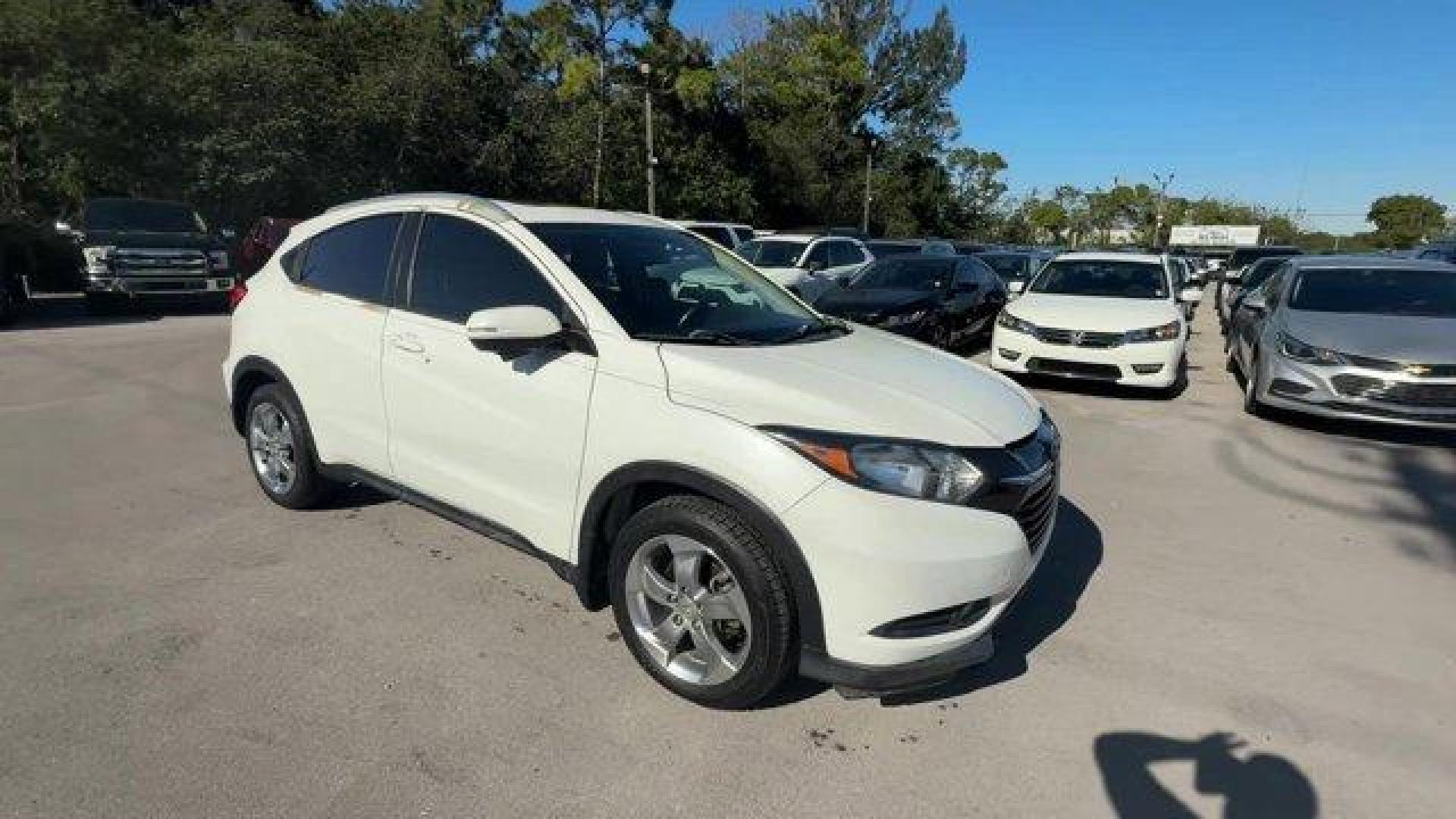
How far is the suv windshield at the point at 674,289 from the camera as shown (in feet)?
10.6

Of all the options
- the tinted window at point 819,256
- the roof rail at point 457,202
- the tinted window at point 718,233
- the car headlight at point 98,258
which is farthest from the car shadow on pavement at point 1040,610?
the car headlight at point 98,258

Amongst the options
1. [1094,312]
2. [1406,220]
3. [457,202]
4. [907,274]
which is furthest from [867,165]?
[1406,220]

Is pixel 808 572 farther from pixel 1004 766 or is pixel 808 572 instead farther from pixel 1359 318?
pixel 1359 318

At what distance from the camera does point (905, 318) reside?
9586mm

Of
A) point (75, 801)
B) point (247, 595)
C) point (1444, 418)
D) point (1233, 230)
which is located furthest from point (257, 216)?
point (1233, 230)

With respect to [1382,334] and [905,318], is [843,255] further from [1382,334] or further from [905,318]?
[1382,334]

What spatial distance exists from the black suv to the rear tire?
10.1 m

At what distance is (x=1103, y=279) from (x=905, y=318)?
8.12 ft

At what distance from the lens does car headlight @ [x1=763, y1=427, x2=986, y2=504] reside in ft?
8.39

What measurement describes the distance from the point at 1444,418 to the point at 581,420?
6.83 meters

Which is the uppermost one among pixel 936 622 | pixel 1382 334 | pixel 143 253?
pixel 143 253

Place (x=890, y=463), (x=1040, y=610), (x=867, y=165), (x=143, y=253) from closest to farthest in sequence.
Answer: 1. (x=890, y=463)
2. (x=1040, y=610)
3. (x=143, y=253)
4. (x=867, y=165)

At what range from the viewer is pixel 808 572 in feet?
8.43

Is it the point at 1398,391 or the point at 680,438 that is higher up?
the point at 680,438
